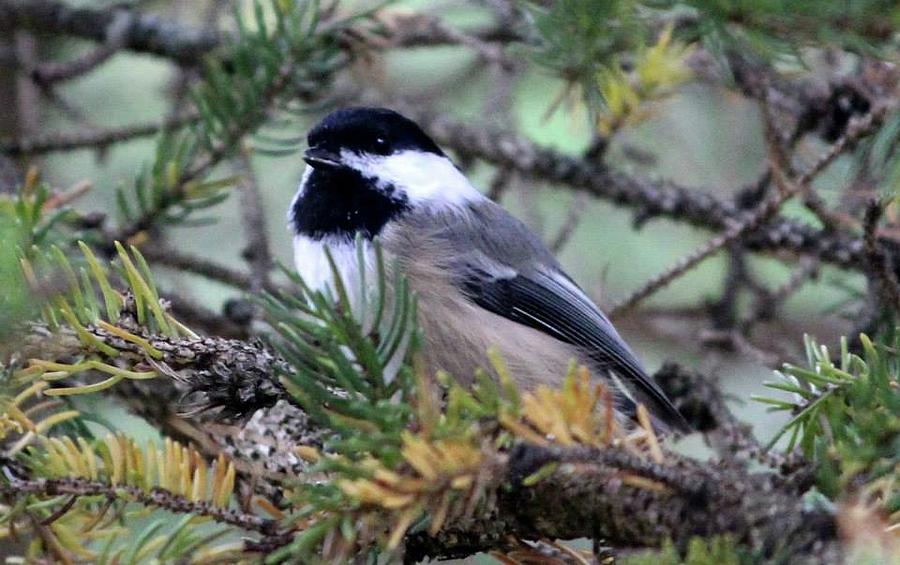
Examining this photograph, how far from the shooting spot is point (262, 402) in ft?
2.93

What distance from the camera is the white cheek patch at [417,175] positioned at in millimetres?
1744

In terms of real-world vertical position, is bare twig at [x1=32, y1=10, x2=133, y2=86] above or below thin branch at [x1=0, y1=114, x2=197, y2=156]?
above

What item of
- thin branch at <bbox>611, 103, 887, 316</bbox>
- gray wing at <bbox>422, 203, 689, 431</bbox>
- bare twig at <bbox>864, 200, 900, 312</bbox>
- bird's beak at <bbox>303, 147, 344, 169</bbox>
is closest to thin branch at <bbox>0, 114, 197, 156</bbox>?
bird's beak at <bbox>303, 147, 344, 169</bbox>

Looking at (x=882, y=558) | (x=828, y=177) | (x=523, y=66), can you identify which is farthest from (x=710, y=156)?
(x=882, y=558)

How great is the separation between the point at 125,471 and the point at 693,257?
0.94 metres

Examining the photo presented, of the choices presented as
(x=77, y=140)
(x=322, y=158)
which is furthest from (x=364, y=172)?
(x=77, y=140)

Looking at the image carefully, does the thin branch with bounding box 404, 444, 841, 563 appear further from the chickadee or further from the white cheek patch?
the white cheek patch

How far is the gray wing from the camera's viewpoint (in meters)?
1.70

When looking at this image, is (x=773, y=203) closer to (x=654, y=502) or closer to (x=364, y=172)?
(x=364, y=172)

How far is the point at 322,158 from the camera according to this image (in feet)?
5.57

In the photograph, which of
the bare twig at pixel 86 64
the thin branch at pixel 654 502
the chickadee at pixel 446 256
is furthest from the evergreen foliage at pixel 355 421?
the bare twig at pixel 86 64

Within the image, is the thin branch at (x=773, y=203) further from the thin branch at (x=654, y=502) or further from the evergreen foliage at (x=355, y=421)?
the thin branch at (x=654, y=502)

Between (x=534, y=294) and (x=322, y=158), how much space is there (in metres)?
0.43

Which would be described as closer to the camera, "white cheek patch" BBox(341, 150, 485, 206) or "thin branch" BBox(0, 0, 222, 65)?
"white cheek patch" BBox(341, 150, 485, 206)
